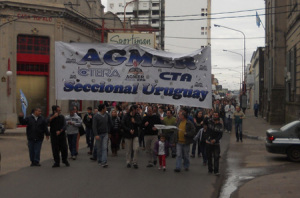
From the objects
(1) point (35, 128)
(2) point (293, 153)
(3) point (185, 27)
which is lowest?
(2) point (293, 153)

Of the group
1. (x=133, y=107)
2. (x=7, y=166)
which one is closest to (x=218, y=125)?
(x=133, y=107)

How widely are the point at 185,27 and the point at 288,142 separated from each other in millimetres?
94316

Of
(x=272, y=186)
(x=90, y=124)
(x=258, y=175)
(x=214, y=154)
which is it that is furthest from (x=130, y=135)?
(x=272, y=186)

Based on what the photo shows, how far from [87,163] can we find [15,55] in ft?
60.3

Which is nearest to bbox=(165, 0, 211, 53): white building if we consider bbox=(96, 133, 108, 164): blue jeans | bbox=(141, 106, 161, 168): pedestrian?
bbox=(141, 106, 161, 168): pedestrian

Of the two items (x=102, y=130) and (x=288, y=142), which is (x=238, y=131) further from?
(x=102, y=130)

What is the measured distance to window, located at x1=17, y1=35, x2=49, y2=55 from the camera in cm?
3017

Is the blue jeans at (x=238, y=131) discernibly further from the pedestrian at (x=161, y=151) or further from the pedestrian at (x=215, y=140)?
the pedestrian at (x=215, y=140)

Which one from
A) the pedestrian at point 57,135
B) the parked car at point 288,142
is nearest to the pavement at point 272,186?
the parked car at point 288,142

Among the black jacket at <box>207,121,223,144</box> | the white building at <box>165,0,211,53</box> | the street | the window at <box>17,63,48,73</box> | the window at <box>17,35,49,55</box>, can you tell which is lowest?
the street

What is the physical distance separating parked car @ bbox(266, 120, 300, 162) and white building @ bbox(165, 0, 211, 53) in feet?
295

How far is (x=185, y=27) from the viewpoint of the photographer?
10675 cm

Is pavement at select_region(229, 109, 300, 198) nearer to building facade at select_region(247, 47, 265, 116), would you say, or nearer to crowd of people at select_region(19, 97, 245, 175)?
A: crowd of people at select_region(19, 97, 245, 175)

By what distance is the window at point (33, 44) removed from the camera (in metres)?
30.2
